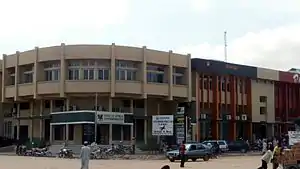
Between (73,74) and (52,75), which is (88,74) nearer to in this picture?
(73,74)

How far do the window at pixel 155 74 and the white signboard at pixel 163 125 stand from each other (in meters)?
11.1

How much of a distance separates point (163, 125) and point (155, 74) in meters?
12.7

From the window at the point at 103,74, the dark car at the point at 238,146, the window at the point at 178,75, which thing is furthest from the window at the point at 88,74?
the dark car at the point at 238,146

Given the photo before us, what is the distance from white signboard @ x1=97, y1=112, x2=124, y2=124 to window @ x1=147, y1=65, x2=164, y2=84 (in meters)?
5.64

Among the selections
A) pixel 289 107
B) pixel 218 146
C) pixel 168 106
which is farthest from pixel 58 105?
pixel 289 107

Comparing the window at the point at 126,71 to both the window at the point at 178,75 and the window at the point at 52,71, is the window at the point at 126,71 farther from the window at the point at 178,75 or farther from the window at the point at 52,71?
the window at the point at 52,71

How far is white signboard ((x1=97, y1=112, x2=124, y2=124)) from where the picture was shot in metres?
53.8

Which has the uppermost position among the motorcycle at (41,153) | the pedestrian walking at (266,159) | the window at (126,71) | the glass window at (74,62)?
the glass window at (74,62)

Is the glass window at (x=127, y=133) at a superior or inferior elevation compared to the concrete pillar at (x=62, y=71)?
inferior

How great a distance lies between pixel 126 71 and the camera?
57.7 metres

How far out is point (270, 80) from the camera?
75062mm

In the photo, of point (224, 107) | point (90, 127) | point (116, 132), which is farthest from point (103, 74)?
point (224, 107)

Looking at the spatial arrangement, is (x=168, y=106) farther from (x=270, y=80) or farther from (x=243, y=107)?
(x=270, y=80)

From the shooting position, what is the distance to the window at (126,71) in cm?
5716
